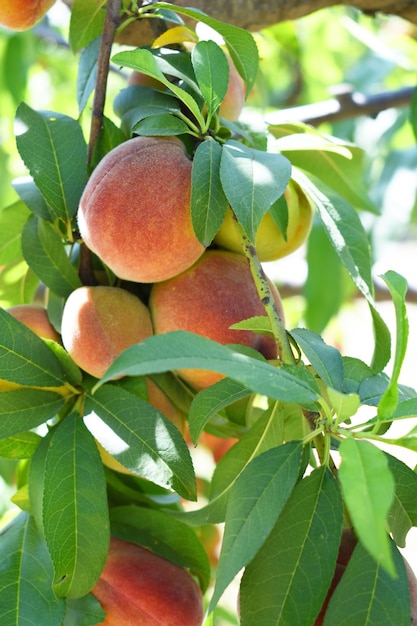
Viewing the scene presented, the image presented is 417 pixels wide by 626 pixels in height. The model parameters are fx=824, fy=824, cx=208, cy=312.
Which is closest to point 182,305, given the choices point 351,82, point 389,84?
point 351,82

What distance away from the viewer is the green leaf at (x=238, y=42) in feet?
2.18

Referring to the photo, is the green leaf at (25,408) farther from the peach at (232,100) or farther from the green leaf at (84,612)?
the peach at (232,100)

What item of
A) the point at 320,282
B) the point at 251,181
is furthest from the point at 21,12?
the point at 320,282

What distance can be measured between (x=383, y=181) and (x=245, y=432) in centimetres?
83

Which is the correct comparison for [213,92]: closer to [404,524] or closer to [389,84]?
[404,524]

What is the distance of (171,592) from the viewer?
0.67 metres

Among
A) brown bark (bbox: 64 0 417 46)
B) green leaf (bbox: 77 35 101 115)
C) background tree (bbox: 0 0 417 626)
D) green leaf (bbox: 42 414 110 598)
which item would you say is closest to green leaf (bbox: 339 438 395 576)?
background tree (bbox: 0 0 417 626)

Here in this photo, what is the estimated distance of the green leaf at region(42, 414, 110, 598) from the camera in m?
0.58

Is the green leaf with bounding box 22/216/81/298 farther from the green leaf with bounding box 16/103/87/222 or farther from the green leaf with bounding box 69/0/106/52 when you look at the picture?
the green leaf with bounding box 69/0/106/52

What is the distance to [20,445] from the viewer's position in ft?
2.23

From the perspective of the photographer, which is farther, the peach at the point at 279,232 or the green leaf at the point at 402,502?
the peach at the point at 279,232

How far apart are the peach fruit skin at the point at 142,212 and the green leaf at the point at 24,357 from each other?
0.08 metres

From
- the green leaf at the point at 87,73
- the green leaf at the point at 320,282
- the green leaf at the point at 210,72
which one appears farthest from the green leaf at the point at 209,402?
the green leaf at the point at 320,282

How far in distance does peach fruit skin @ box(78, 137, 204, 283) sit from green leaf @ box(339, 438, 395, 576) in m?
0.22
